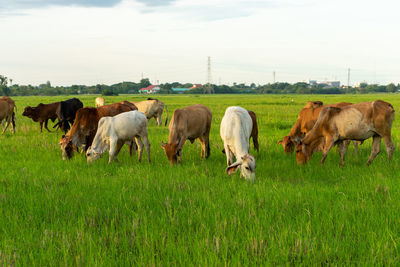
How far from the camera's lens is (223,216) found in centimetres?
461

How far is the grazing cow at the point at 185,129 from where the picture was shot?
838 cm

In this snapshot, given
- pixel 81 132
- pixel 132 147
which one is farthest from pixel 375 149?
pixel 81 132

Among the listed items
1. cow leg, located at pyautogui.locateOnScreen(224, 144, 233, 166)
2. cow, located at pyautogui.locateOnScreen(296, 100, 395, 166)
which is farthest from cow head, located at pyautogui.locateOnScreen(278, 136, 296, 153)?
cow leg, located at pyautogui.locateOnScreen(224, 144, 233, 166)

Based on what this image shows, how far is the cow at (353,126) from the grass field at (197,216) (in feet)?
1.94

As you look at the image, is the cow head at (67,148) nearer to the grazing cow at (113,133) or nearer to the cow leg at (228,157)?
the grazing cow at (113,133)

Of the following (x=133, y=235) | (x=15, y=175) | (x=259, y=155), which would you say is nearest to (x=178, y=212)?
(x=133, y=235)

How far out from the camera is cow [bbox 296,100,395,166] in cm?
812

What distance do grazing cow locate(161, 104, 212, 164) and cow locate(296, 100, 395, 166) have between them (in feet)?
9.53

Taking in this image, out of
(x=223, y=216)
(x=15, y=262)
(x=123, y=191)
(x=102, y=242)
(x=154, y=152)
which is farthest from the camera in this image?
(x=154, y=152)

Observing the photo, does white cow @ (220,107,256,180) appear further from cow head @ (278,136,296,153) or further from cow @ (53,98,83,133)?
cow @ (53,98,83,133)

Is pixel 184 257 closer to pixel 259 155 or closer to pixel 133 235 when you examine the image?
pixel 133 235

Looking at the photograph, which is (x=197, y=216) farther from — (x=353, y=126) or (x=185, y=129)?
(x=353, y=126)

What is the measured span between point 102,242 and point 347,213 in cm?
333

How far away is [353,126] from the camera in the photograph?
8172 millimetres
